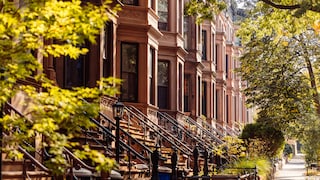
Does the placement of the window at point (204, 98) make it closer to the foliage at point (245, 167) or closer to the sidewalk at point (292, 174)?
the sidewalk at point (292, 174)

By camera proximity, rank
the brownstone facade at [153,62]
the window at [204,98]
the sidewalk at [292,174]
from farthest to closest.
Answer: the window at [204,98], the sidewalk at [292,174], the brownstone facade at [153,62]

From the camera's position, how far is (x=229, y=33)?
190 feet

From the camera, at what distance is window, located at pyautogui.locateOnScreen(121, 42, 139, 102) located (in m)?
23.9

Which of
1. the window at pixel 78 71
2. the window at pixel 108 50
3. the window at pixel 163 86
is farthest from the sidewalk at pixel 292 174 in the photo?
the window at pixel 78 71

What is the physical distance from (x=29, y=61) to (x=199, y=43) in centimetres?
2988

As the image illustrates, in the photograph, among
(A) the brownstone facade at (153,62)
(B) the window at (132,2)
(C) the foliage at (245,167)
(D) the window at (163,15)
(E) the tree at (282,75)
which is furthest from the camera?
(E) the tree at (282,75)

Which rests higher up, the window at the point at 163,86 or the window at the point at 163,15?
the window at the point at 163,15

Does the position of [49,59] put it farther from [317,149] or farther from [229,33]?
[229,33]

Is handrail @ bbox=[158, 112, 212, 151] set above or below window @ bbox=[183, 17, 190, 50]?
below

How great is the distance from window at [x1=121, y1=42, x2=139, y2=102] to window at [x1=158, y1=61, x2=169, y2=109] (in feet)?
15.6

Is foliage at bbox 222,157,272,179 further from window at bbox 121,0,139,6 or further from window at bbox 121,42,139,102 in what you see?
window at bbox 121,0,139,6

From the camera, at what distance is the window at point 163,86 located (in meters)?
28.8

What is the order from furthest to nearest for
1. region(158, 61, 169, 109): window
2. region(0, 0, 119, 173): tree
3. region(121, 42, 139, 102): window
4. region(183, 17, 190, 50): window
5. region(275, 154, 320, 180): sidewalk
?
1. region(275, 154, 320, 180): sidewalk
2. region(183, 17, 190, 50): window
3. region(158, 61, 169, 109): window
4. region(121, 42, 139, 102): window
5. region(0, 0, 119, 173): tree

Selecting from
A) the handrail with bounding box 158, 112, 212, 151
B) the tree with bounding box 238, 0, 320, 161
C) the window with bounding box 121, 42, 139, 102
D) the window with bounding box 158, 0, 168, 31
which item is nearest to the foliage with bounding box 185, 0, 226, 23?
the window with bounding box 121, 42, 139, 102
